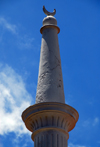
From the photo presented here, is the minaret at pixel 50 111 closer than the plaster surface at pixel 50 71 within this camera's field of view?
Yes

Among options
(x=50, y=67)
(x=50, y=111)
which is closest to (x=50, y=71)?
(x=50, y=67)

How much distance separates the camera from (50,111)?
63.6 feet

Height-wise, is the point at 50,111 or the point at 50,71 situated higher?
the point at 50,71

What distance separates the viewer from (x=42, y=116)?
64.1ft

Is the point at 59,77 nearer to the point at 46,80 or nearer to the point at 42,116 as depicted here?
the point at 46,80

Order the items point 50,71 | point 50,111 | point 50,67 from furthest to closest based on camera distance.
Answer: point 50,67 < point 50,71 < point 50,111

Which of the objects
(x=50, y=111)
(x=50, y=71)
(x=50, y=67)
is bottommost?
(x=50, y=111)

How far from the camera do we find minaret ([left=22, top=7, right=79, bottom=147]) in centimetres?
1927

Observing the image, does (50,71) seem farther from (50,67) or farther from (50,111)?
(50,111)

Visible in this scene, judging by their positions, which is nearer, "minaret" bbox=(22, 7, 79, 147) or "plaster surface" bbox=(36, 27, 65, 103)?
"minaret" bbox=(22, 7, 79, 147)

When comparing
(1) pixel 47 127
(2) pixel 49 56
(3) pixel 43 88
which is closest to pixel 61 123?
(1) pixel 47 127

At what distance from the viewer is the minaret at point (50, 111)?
19.3m

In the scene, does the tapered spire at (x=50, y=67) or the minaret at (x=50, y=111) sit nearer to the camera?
the minaret at (x=50, y=111)

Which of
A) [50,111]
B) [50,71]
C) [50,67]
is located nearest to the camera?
[50,111]
